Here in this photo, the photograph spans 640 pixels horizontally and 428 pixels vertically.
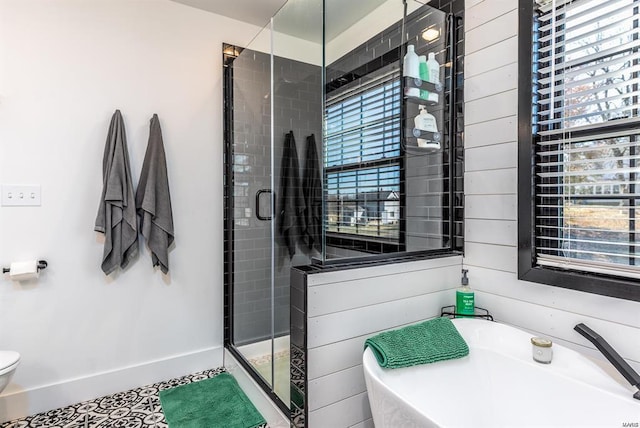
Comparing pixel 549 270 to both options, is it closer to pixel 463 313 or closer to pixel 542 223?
pixel 542 223

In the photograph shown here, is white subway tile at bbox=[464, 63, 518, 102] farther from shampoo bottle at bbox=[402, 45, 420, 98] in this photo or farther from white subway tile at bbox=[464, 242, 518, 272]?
white subway tile at bbox=[464, 242, 518, 272]

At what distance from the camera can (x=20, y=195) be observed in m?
1.96

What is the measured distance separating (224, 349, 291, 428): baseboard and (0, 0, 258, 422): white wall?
19 centimetres

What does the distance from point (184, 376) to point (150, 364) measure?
9.7 inches

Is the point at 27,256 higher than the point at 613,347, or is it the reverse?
the point at 27,256

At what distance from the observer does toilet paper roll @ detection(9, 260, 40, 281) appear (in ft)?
6.15

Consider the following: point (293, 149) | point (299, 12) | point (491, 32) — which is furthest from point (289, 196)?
point (491, 32)

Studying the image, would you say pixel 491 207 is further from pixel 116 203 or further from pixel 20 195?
pixel 20 195

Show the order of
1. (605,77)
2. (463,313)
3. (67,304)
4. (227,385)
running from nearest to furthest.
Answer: (605,77)
(463,313)
(67,304)
(227,385)

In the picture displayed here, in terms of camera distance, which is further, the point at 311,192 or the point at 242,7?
the point at 242,7

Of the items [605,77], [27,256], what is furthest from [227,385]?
[605,77]

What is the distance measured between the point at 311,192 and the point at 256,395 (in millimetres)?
1260

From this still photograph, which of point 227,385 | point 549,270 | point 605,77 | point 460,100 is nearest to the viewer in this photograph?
point 605,77

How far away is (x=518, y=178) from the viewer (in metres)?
1.55
